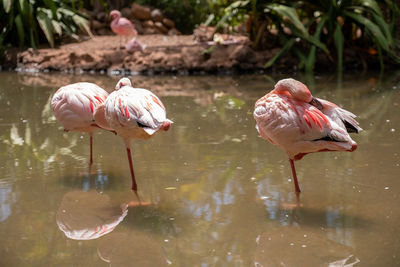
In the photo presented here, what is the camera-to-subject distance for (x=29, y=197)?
345 centimetres

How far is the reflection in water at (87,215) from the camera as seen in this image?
2953 mm

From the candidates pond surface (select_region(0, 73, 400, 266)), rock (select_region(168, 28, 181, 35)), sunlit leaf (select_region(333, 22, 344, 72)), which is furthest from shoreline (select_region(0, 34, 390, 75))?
pond surface (select_region(0, 73, 400, 266))

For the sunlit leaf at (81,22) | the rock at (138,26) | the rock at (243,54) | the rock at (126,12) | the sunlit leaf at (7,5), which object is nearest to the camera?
the rock at (243,54)

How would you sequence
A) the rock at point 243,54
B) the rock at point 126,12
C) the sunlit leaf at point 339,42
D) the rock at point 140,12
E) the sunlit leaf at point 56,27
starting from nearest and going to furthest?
1. the sunlit leaf at point 339,42
2. the rock at point 243,54
3. the sunlit leaf at point 56,27
4. the rock at point 140,12
5. the rock at point 126,12

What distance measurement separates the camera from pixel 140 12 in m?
13.0

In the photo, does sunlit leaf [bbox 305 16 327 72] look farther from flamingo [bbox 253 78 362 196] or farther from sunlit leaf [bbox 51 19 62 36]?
flamingo [bbox 253 78 362 196]

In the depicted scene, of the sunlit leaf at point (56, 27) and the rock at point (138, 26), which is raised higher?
the sunlit leaf at point (56, 27)

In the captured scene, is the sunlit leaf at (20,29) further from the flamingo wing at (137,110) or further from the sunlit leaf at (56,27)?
the flamingo wing at (137,110)

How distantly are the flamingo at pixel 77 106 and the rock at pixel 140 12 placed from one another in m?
9.45

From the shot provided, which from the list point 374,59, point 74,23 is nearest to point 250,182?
point 374,59

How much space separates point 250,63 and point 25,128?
490cm

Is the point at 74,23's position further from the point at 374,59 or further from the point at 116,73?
the point at 374,59

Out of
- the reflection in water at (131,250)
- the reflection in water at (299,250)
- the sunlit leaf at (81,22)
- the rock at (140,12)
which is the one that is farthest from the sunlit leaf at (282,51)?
the reflection in water at (131,250)

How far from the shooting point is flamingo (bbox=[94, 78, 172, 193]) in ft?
10.5
